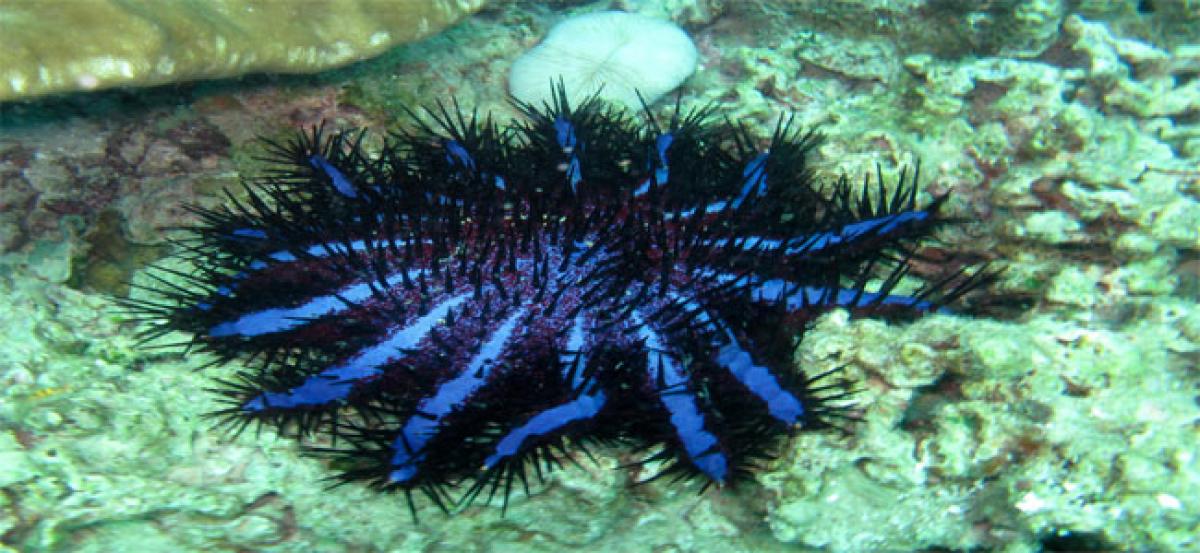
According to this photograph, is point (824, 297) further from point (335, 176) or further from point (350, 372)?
point (335, 176)

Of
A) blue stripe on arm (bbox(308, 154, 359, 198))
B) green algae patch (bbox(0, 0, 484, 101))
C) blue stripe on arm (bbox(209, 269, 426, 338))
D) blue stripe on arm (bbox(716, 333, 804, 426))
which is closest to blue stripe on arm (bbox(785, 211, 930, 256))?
blue stripe on arm (bbox(716, 333, 804, 426))

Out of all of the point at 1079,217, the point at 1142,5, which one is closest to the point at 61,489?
the point at 1079,217

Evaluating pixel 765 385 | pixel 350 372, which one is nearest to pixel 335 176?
pixel 350 372

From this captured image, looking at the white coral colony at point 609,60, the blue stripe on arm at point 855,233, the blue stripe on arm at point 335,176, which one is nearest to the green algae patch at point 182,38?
the blue stripe on arm at point 335,176

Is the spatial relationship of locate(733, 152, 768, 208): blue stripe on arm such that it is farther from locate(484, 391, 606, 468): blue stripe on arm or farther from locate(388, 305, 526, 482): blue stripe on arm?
locate(484, 391, 606, 468): blue stripe on arm

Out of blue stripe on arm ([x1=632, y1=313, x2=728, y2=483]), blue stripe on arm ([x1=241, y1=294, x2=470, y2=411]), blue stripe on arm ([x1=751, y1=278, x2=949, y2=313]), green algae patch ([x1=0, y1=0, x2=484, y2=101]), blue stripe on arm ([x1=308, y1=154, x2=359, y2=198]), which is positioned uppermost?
green algae patch ([x1=0, y1=0, x2=484, y2=101])
